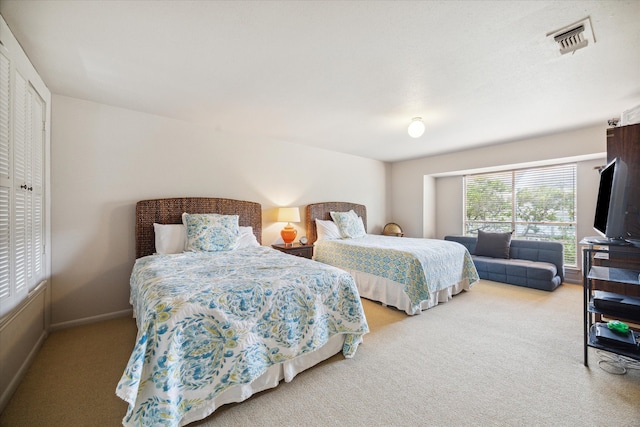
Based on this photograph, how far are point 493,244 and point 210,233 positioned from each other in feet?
15.0

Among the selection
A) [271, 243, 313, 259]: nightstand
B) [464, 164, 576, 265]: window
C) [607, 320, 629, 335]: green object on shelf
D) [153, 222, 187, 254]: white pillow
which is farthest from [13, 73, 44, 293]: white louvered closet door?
[464, 164, 576, 265]: window

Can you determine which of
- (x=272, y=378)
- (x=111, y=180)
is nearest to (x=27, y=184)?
(x=111, y=180)

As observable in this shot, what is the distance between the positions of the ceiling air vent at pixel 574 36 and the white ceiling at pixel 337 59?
5cm

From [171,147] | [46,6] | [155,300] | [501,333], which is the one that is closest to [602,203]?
[501,333]

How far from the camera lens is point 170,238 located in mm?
2994

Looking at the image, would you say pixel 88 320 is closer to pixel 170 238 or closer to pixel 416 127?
pixel 170 238

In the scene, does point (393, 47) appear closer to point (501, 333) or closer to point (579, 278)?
point (501, 333)

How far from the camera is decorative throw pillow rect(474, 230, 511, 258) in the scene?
4.43m

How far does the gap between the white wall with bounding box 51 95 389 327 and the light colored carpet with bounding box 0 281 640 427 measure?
49 centimetres

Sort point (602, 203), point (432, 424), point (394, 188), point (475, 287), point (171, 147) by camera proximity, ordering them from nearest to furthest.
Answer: point (432, 424), point (602, 203), point (171, 147), point (475, 287), point (394, 188)

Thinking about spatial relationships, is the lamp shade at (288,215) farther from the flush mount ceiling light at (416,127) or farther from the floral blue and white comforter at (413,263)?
the flush mount ceiling light at (416,127)

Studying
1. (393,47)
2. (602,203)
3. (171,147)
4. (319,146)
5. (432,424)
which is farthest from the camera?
(319,146)

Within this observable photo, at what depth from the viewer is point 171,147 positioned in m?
3.31

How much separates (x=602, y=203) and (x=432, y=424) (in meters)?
2.37
